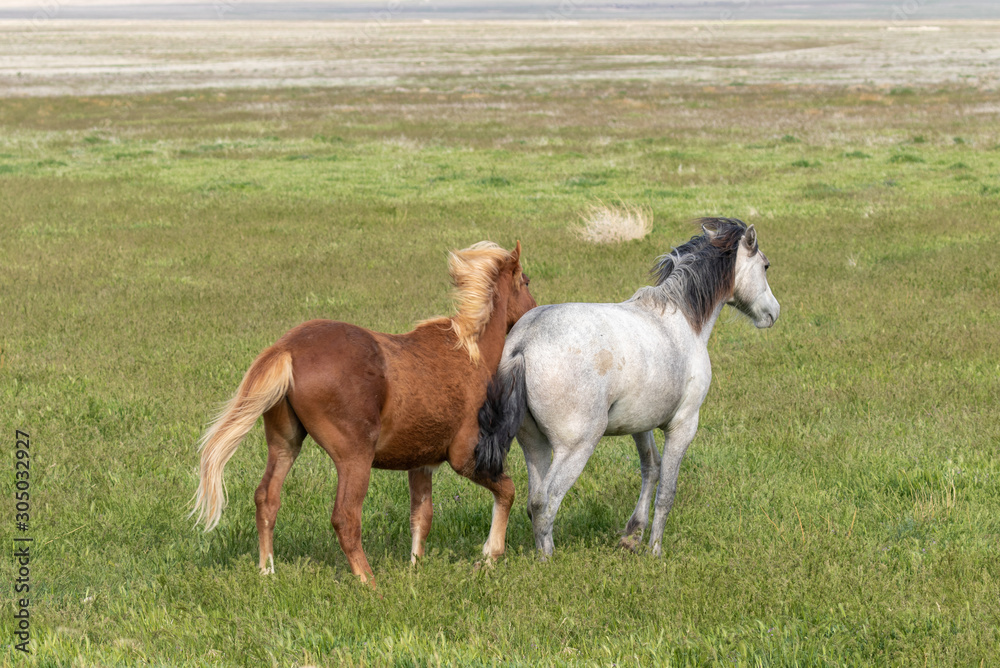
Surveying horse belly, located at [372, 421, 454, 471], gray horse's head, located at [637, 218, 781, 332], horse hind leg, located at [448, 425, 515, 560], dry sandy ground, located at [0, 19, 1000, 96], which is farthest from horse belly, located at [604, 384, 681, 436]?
dry sandy ground, located at [0, 19, 1000, 96]

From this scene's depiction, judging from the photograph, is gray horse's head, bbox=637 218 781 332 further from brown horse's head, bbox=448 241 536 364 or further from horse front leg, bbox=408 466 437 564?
A: horse front leg, bbox=408 466 437 564

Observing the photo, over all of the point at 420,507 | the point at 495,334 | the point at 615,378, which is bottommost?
the point at 420,507

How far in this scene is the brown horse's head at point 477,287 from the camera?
538cm

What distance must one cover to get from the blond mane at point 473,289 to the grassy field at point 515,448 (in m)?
1.32

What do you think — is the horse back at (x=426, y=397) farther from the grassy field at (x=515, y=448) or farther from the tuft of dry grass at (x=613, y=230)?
the tuft of dry grass at (x=613, y=230)

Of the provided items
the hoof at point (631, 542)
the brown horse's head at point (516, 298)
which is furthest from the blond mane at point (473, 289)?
the hoof at point (631, 542)

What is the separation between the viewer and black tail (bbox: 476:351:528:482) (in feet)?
16.9

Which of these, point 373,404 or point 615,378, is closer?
point 373,404

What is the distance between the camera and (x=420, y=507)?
5379 millimetres

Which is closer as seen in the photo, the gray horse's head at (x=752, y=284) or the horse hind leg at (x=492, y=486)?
the horse hind leg at (x=492, y=486)

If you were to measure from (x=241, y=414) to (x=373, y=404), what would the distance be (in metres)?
0.67

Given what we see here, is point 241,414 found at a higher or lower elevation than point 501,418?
higher

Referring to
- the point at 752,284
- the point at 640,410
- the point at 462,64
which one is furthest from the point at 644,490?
the point at 462,64

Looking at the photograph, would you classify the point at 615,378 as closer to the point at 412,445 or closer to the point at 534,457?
the point at 534,457
